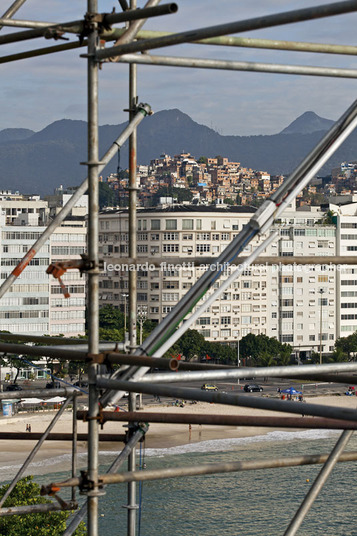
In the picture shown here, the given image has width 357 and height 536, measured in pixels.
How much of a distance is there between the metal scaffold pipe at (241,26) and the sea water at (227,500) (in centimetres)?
1772

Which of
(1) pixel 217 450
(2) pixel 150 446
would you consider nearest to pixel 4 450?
(2) pixel 150 446

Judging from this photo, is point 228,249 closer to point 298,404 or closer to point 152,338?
point 152,338

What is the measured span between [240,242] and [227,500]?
2466 cm

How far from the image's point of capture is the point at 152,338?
4.50m

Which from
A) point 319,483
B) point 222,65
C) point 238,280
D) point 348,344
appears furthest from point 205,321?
point 319,483

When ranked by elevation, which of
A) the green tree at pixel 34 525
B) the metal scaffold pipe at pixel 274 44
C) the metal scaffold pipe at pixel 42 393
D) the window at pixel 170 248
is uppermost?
the window at pixel 170 248

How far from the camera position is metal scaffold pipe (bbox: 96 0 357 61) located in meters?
3.69

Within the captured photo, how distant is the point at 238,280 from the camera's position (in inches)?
2438

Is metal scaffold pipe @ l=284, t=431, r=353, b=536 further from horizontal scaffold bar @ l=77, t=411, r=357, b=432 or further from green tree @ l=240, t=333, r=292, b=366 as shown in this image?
green tree @ l=240, t=333, r=292, b=366

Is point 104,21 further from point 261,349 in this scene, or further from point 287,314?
point 287,314

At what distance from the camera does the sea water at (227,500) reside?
25.1 m

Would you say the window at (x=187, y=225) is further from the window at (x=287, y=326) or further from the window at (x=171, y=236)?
the window at (x=287, y=326)

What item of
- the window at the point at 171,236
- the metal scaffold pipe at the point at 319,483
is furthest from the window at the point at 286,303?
the metal scaffold pipe at the point at 319,483

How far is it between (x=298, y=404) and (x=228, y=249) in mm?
1143
